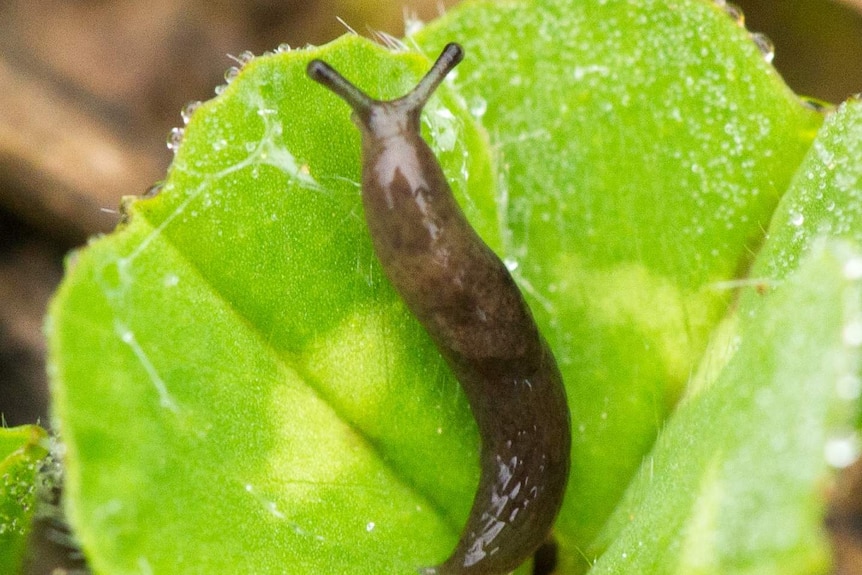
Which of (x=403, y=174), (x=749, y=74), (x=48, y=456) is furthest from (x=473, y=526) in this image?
(x=749, y=74)

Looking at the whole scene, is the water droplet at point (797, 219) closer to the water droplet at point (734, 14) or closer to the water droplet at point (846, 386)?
the water droplet at point (734, 14)

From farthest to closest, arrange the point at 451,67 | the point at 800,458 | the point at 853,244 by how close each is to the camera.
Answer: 1. the point at 451,67
2. the point at 853,244
3. the point at 800,458

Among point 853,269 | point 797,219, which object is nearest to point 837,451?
point 853,269

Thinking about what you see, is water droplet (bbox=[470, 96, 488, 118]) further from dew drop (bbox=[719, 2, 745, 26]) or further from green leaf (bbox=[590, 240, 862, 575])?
green leaf (bbox=[590, 240, 862, 575])

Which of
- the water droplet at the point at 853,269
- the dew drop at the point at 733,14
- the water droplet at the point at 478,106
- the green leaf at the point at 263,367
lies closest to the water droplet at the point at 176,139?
the green leaf at the point at 263,367

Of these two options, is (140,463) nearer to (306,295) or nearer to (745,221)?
(306,295)

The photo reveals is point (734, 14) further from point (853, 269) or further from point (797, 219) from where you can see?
point (853, 269)

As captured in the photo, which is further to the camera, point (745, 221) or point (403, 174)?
point (745, 221)
